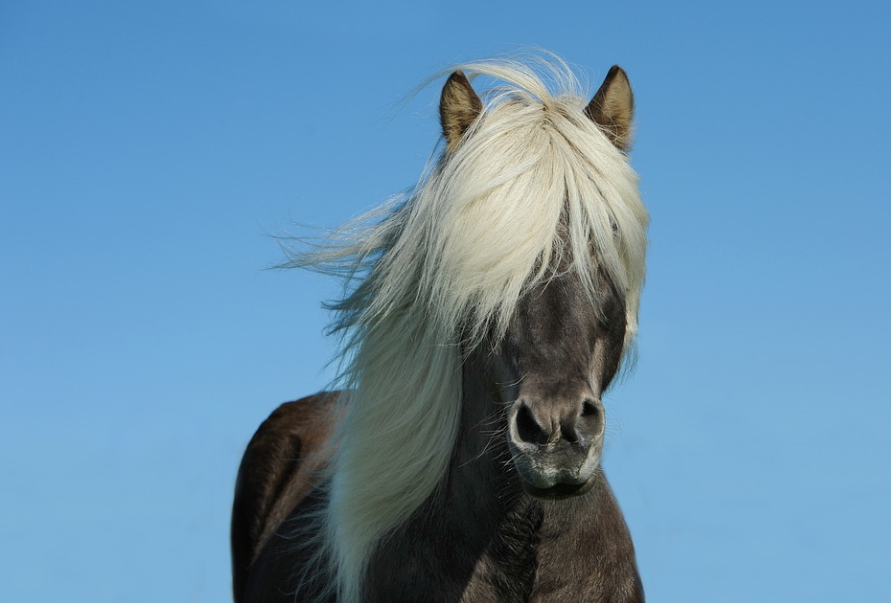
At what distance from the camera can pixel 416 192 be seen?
4422 millimetres

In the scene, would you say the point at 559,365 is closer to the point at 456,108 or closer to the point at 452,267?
the point at 452,267

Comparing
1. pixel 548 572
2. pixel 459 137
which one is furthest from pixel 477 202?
pixel 548 572

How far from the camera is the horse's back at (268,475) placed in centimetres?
659

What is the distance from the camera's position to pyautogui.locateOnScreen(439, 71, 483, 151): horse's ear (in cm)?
429

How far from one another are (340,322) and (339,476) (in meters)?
0.70

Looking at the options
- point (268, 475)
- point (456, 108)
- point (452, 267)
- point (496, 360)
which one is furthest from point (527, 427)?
point (268, 475)

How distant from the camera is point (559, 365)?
3.49 metres

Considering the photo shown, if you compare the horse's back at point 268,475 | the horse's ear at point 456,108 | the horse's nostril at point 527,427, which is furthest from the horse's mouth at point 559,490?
the horse's back at point 268,475

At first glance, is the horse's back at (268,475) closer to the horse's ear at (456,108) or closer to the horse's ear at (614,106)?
the horse's ear at (456,108)

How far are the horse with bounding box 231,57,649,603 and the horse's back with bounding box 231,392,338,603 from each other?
198 cm

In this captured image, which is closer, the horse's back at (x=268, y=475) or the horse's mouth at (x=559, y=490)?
the horse's mouth at (x=559, y=490)

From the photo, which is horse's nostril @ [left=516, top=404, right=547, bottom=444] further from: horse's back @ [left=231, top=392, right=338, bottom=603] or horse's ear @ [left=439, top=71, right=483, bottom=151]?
horse's back @ [left=231, top=392, right=338, bottom=603]

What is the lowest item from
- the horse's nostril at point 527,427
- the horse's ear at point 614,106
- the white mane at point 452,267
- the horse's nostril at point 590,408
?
the horse's nostril at point 527,427

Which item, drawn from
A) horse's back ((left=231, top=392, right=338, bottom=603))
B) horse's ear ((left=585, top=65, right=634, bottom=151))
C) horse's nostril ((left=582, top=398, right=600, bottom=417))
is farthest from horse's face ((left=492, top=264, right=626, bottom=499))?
horse's back ((left=231, top=392, right=338, bottom=603))
